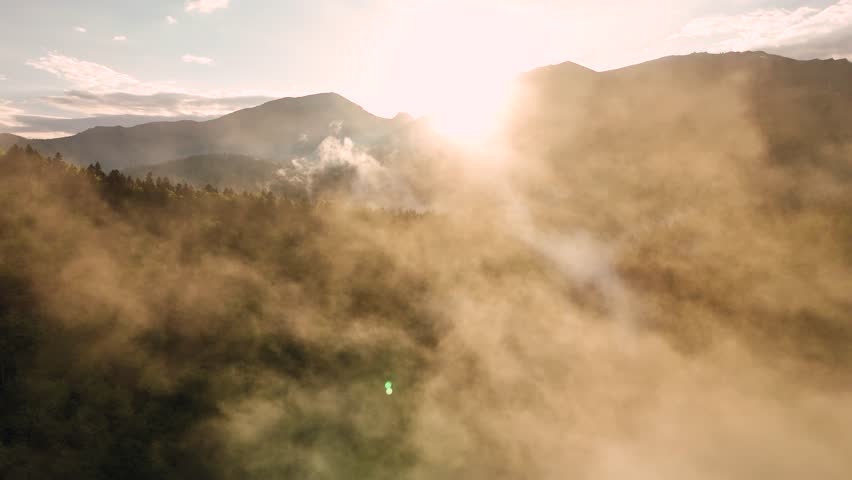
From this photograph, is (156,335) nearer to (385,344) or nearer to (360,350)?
(360,350)

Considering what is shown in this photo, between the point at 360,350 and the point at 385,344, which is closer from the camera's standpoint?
the point at 360,350

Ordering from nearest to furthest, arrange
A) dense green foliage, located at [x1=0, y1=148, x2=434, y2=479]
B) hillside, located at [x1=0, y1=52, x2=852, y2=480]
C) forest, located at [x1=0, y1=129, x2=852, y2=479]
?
dense green foliage, located at [x1=0, y1=148, x2=434, y2=479] < forest, located at [x1=0, y1=129, x2=852, y2=479] < hillside, located at [x1=0, y1=52, x2=852, y2=480]

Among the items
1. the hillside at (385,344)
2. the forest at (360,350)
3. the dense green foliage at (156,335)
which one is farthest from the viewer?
the hillside at (385,344)

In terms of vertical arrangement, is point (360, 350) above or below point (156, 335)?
below

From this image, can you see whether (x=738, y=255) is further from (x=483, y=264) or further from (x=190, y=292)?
(x=190, y=292)

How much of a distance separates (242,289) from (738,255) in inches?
1921

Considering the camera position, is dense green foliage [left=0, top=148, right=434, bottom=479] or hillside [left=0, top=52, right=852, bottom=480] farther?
hillside [left=0, top=52, right=852, bottom=480]

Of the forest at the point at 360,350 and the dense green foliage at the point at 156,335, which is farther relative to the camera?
the forest at the point at 360,350

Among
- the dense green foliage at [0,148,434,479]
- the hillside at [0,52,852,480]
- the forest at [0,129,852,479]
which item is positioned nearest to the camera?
the dense green foliage at [0,148,434,479]

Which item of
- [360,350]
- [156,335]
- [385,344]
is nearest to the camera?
[156,335]

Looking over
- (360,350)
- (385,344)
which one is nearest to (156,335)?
(360,350)

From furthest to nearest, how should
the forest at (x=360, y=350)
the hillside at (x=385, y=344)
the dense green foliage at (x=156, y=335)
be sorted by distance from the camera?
1. the hillside at (x=385, y=344)
2. the forest at (x=360, y=350)
3. the dense green foliage at (x=156, y=335)

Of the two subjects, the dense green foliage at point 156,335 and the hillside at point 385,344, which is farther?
the hillside at point 385,344

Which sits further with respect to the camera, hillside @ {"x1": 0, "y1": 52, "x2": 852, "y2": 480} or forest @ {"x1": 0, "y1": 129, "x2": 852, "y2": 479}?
hillside @ {"x1": 0, "y1": 52, "x2": 852, "y2": 480}
